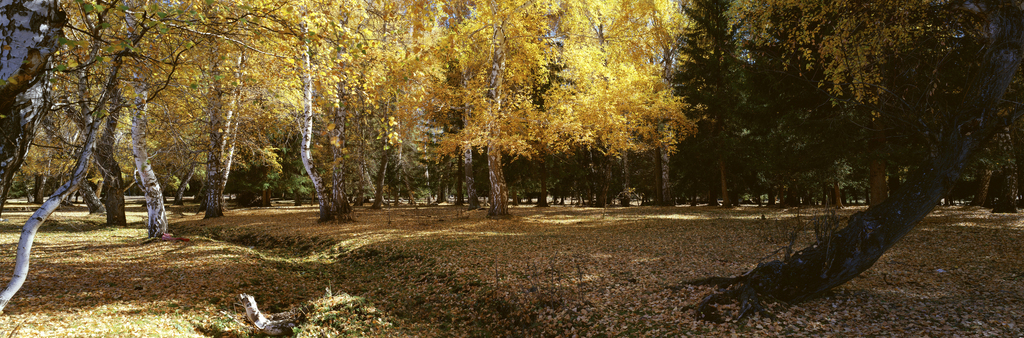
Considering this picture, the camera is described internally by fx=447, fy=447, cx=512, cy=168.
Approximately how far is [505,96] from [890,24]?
9713mm

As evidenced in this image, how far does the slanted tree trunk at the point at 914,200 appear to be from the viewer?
5.17 meters

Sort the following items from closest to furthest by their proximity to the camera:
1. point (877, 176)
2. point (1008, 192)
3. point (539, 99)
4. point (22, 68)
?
1. point (22, 68)
2. point (877, 176)
3. point (1008, 192)
4. point (539, 99)

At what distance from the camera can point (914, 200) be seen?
531 centimetres

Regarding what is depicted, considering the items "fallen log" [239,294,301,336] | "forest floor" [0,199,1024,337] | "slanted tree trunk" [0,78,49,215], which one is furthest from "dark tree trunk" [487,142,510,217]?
"slanted tree trunk" [0,78,49,215]

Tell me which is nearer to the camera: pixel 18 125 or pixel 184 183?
pixel 18 125

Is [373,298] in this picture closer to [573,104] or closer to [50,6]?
[50,6]

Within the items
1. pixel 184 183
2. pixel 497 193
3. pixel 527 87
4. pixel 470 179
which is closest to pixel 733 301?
pixel 497 193

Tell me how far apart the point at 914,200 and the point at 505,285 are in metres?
5.41

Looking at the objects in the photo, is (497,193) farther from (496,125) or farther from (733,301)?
(733,301)

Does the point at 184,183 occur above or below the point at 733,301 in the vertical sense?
above

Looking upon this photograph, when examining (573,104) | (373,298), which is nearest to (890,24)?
(573,104)

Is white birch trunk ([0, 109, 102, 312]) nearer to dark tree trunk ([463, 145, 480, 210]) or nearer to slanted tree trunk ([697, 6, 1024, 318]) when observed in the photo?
slanted tree trunk ([697, 6, 1024, 318])

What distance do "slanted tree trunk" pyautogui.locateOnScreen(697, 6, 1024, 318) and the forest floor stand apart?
0.31 m

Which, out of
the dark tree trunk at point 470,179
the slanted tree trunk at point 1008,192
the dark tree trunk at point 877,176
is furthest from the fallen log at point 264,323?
the slanted tree trunk at point 1008,192
